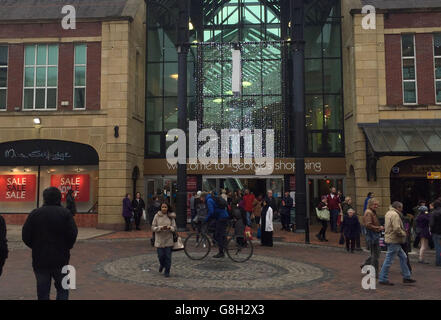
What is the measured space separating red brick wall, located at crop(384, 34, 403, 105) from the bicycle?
11.3 m

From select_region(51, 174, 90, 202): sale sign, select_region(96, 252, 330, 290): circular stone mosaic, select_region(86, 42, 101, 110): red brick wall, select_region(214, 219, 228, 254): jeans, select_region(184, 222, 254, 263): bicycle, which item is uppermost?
select_region(86, 42, 101, 110): red brick wall

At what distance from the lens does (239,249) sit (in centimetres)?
1022

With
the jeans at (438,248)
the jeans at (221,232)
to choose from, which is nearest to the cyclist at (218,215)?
the jeans at (221,232)

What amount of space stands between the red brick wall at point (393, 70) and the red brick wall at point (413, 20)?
57cm

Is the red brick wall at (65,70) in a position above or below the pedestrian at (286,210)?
above

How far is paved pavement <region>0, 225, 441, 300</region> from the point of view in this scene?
680 centimetres

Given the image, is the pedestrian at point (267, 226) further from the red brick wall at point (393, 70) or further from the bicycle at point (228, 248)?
the red brick wall at point (393, 70)

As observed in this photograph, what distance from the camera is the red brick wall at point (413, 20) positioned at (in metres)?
17.8

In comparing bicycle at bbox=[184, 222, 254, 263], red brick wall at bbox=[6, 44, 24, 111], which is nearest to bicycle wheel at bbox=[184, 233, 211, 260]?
bicycle at bbox=[184, 222, 254, 263]

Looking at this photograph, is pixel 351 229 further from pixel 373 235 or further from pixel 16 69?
pixel 16 69

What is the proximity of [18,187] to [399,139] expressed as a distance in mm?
17886

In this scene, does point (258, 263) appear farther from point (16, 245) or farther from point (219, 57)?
point (219, 57)

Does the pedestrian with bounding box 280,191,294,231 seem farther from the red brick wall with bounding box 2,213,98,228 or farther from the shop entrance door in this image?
the red brick wall with bounding box 2,213,98,228

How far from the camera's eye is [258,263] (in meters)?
9.84
